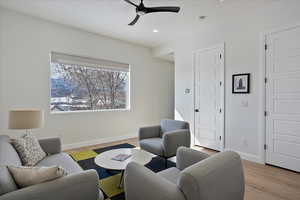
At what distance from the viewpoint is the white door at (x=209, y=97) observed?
349cm

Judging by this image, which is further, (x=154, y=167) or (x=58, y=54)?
(x=58, y=54)

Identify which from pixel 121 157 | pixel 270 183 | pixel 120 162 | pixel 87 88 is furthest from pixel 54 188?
pixel 87 88

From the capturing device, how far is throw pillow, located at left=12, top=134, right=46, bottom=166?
177 cm

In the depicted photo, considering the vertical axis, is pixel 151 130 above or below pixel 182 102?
below

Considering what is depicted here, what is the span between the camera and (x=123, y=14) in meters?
3.05

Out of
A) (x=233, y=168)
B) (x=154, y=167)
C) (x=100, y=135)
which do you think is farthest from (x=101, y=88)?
(x=233, y=168)

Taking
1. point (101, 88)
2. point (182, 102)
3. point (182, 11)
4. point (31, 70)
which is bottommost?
point (182, 102)

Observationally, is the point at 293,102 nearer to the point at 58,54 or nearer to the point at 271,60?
the point at 271,60

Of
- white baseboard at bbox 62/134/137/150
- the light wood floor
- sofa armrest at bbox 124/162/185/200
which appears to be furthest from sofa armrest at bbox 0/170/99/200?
white baseboard at bbox 62/134/137/150

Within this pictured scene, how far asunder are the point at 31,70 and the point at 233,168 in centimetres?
381

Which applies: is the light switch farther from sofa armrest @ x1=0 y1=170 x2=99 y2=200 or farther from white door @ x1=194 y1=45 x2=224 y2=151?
sofa armrest @ x1=0 y1=170 x2=99 y2=200

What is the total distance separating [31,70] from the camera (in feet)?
10.6

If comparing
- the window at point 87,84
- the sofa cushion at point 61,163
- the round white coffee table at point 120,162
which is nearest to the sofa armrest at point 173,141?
the round white coffee table at point 120,162

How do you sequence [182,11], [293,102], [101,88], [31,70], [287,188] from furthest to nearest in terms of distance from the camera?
[101,88] < [31,70] < [182,11] < [293,102] < [287,188]
